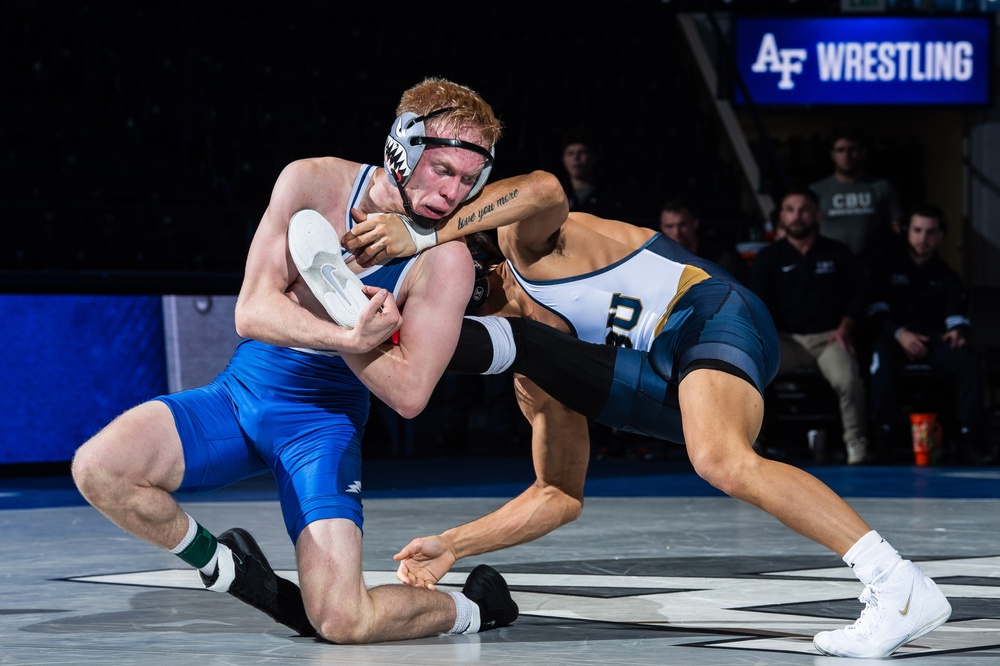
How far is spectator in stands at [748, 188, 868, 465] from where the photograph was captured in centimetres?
878

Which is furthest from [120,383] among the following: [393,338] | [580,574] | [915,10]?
[915,10]

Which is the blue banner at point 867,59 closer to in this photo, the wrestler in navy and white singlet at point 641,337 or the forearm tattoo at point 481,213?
the wrestler in navy and white singlet at point 641,337

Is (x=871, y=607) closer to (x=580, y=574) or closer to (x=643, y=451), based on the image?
(x=580, y=574)

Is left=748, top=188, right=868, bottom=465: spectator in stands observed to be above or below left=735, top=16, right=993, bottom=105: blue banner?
below

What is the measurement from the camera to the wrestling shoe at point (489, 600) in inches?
142

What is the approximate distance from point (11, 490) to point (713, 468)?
16.5ft

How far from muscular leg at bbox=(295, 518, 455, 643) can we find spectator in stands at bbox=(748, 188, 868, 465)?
561cm

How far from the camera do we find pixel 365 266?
3.54 m

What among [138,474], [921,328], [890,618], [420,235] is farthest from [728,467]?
[921,328]

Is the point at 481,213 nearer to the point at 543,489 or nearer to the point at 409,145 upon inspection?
the point at 409,145

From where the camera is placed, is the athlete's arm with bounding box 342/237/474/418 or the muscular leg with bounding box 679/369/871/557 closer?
the muscular leg with bounding box 679/369/871/557

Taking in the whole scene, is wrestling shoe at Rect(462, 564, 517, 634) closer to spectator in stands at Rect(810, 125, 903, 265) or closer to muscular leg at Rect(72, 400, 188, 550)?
muscular leg at Rect(72, 400, 188, 550)

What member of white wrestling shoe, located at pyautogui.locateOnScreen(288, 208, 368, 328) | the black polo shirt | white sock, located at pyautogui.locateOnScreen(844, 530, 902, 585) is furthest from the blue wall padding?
white sock, located at pyautogui.locateOnScreen(844, 530, 902, 585)

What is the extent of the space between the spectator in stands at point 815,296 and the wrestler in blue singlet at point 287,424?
5451 millimetres
